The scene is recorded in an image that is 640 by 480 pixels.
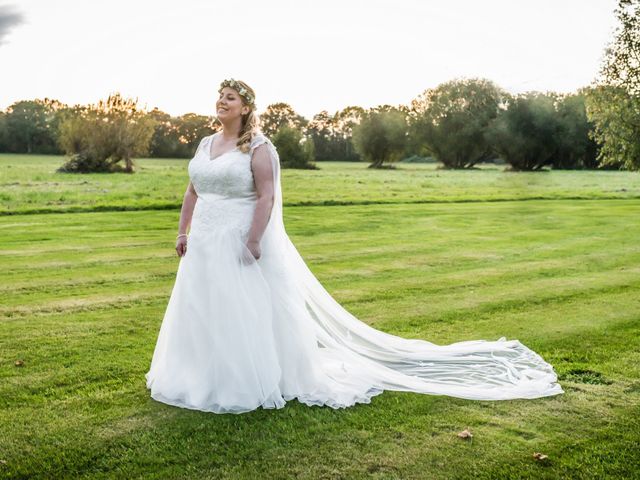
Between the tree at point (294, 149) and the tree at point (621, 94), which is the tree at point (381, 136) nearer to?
the tree at point (294, 149)

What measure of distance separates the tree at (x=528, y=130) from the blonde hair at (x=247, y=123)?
44.5 meters

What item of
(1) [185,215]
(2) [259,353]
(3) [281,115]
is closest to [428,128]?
(3) [281,115]

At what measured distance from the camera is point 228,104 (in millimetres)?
5621

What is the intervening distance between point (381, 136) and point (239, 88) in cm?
7165

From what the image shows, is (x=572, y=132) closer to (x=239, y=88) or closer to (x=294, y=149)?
(x=294, y=149)

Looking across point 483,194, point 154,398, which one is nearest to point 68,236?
point 154,398

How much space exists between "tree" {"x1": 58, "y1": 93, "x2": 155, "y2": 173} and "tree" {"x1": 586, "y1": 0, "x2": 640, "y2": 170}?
27.8m

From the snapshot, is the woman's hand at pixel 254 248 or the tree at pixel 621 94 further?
the tree at pixel 621 94

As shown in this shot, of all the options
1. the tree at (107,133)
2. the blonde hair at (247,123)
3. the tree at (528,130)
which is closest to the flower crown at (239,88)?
the blonde hair at (247,123)

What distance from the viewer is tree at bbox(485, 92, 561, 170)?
156 ft

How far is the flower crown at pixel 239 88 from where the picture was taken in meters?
5.63

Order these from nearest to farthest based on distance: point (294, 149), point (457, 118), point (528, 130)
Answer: point (528, 130) → point (294, 149) → point (457, 118)

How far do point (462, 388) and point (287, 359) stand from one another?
5.25ft

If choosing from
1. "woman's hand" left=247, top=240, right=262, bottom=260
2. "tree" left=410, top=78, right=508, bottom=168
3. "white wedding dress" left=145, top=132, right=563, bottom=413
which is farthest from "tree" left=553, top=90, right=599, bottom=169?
"woman's hand" left=247, top=240, right=262, bottom=260
